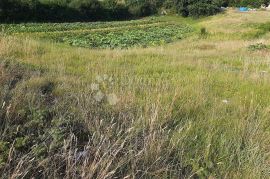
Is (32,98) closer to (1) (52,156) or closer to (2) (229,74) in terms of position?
(1) (52,156)

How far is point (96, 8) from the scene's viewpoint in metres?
73.6

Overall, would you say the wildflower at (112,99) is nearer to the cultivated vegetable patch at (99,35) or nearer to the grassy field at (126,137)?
the grassy field at (126,137)

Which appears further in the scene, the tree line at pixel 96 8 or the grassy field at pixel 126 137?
the tree line at pixel 96 8

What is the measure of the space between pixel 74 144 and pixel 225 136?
1.56 metres

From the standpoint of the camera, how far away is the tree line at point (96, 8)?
Answer: 59.1 metres

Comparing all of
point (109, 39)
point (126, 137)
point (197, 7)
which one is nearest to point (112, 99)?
point (126, 137)

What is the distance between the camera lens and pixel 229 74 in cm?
932

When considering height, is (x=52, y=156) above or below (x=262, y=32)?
above

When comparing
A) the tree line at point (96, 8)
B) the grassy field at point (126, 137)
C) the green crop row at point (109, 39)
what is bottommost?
the green crop row at point (109, 39)

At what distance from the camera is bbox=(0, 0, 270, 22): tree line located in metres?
59.1

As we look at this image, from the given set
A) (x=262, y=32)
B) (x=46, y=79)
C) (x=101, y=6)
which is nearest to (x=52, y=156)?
(x=46, y=79)

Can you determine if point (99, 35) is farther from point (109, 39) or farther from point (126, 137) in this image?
point (126, 137)

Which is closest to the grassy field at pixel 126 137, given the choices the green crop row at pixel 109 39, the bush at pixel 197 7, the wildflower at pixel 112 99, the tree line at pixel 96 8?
the wildflower at pixel 112 99

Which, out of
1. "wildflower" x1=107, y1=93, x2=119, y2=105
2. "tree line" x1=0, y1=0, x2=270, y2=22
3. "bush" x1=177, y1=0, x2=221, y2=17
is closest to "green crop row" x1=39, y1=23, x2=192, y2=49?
"tree line" x1=0, y1=0, x2=270, y2=22
